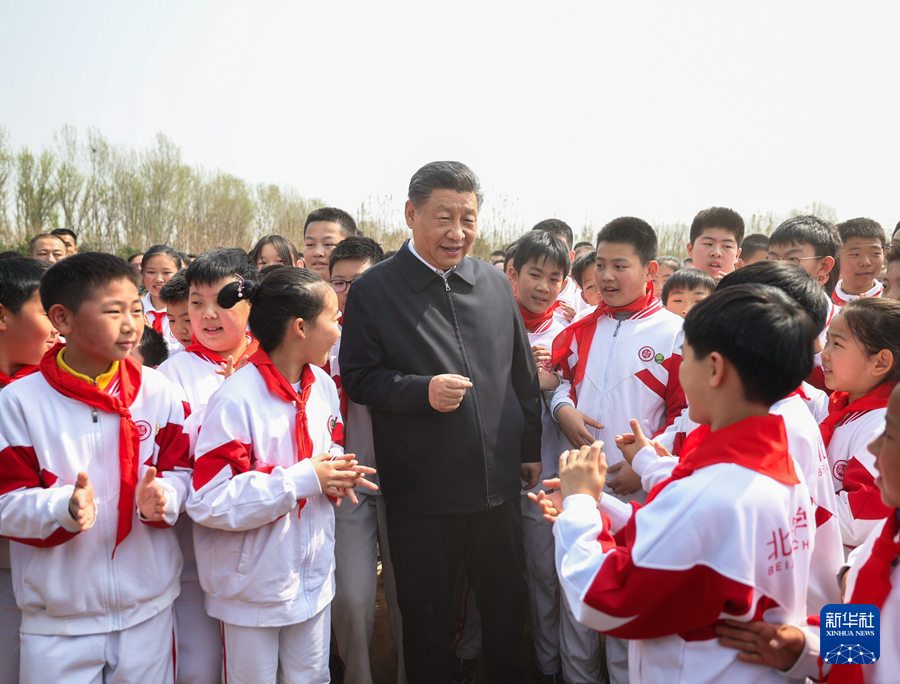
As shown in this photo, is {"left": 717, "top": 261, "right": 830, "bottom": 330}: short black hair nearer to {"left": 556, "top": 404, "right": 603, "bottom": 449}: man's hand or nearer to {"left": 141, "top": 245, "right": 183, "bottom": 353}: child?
{"left": 556, "top": 404, "right": 603, "bottom": 449}: man's hand

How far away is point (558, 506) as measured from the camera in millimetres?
1811

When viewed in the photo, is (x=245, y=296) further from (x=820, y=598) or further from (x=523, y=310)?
(x=820, y=598)

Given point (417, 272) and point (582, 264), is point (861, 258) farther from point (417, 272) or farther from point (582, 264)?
point (417, 272)

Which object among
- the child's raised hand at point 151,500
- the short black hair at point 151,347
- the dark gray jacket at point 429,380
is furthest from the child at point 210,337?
the short black hair at point 151,347

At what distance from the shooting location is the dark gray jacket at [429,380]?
8.23ft

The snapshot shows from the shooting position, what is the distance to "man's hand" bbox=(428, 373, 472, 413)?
233 centimetres

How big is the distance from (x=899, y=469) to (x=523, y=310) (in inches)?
97.9

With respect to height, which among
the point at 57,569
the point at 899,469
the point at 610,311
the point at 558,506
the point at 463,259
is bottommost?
the point at 57,569

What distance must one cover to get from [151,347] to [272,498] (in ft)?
6.61

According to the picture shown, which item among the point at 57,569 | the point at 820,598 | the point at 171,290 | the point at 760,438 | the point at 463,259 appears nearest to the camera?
the point at 760,438

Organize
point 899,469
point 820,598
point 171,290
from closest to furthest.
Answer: point 899,469 → point 820,598 → point 171,290

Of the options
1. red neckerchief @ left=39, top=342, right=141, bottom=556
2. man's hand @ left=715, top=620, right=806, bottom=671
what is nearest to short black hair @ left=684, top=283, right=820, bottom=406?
man's hand @ left=715, top=620, right=806, bottom=671

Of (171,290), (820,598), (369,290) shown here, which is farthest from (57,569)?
(820,598)

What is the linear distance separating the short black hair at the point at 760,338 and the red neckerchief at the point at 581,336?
149cm
